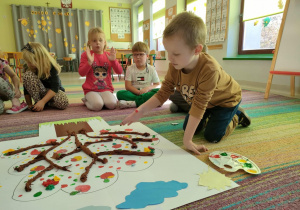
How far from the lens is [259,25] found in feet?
8.74

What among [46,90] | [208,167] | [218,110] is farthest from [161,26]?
[208,167]

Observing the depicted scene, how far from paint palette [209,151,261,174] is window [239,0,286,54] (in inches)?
86.8

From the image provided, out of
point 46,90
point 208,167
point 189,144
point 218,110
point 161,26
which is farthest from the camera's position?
point 161,26

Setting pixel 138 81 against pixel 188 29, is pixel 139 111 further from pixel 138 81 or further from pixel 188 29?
pixel 138 81

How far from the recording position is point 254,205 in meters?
0.54

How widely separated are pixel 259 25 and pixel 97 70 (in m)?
2.14

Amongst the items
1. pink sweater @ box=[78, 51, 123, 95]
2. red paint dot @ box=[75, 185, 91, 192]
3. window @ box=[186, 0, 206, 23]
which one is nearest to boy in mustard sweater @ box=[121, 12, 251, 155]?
red paint dot @ box=[75, 185, 91, 192]

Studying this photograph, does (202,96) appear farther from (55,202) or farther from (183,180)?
(55,202)

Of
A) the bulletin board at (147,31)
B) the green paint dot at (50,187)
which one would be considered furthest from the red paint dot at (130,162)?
the bulletin board at (147,31)

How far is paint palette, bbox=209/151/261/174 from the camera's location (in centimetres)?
70

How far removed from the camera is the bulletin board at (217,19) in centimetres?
293

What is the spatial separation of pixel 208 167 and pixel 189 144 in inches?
4.9

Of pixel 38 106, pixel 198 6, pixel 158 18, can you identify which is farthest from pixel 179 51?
pixel 158 18

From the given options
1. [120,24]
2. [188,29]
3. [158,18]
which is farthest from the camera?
[120,24]
